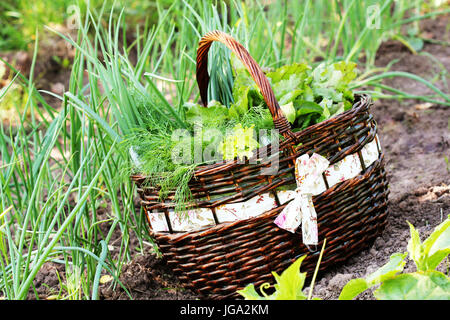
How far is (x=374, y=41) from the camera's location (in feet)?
7.40

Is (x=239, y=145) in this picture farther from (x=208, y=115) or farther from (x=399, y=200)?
(x=399, y=200)

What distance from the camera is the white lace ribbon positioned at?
1062mm

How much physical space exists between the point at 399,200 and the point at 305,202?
546 millimetres

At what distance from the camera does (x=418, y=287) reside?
0.79 m

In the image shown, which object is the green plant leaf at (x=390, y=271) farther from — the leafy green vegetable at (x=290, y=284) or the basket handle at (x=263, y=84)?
the basket handle at (x=263, y=84)

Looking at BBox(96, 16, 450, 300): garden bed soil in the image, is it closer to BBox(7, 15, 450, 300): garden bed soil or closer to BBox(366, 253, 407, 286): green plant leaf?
BBox(7, 15, 450, 300): garden bed soil

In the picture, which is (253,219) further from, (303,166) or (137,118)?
(137,118)

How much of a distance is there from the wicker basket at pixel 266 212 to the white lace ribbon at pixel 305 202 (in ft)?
0.08

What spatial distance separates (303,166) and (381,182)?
1.03 feet

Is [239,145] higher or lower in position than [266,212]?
higher

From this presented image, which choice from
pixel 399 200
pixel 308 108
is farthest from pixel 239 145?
pixel 399 200

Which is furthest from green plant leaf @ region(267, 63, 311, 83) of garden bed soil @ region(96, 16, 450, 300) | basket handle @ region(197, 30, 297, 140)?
garden bed soil @ region(96, 16, 450, 300)

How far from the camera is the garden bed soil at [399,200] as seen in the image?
4.01ft
